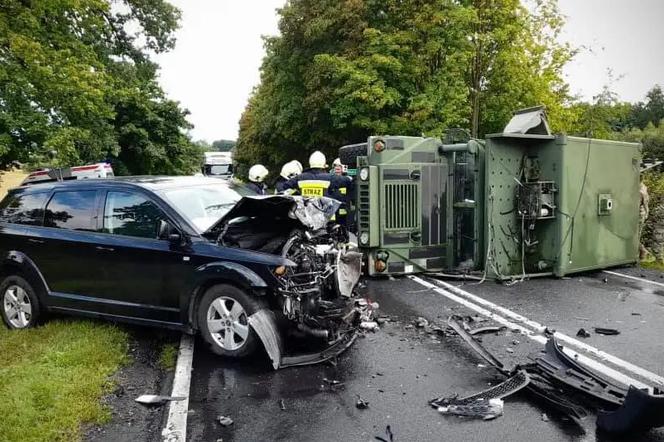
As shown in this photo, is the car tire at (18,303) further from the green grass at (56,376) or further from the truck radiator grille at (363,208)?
the truck radiator grille at (363,208)

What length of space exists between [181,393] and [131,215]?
2132 mm

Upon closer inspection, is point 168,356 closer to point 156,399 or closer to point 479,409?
point 156,399

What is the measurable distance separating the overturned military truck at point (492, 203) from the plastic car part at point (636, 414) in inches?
201

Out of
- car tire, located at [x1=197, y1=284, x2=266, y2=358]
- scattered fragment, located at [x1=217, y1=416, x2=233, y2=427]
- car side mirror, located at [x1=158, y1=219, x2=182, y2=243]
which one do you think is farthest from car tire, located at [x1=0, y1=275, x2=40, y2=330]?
scattered fragment, located at [x1=217, y1=416, x2=233, y2=427]

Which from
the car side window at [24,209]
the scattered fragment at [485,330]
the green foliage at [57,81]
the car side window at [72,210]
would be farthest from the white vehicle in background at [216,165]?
the scattered fragment at [485,330]

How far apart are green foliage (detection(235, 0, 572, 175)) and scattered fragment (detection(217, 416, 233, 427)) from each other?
54.2ft

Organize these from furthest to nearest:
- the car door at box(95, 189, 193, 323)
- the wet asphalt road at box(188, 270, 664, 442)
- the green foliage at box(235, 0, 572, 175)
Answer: the green foliage at box(235, 0, 572, 175) < the car door at box(95, 189, 193, 323) < the wet asphalt road at box(188, 270, 664, 442)

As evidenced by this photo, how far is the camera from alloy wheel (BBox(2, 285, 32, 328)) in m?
6.27

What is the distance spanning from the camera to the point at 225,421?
12.6 feet

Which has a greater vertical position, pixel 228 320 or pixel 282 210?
pixel 282 210

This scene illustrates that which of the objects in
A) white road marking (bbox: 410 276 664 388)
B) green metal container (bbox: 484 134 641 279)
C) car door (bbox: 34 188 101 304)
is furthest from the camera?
green metal container (bbox: 484 134 641 279)

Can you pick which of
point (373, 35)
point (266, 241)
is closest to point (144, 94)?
point (373, 35)

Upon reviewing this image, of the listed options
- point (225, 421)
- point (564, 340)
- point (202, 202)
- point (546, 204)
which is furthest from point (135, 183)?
point (546, 204)

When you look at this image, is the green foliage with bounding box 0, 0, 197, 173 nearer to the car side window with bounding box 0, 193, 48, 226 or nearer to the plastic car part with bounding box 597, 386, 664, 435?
the car side window with bounding box 0, 193, 48, 226
